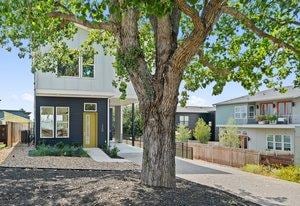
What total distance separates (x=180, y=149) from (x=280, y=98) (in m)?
16.7

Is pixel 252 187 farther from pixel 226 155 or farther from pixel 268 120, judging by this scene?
pixel 268 120

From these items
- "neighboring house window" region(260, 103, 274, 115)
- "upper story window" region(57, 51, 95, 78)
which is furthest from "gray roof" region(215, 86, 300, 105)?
"upper story window" region(57, 51, 95, 78)

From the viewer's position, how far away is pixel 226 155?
25500 millimetres

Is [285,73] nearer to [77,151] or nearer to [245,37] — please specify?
[245,37]

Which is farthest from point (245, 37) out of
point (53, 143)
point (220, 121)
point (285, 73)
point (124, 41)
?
point (220, 121)

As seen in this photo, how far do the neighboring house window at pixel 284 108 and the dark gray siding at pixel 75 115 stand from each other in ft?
69.5

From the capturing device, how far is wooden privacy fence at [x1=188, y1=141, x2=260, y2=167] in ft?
76.8

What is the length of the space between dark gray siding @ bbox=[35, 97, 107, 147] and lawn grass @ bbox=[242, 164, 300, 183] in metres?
9.67

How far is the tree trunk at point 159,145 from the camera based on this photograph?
9711 mm

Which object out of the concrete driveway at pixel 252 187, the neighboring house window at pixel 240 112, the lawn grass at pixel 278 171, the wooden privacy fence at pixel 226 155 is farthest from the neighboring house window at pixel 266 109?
the concrete driveway at pixel 252 187

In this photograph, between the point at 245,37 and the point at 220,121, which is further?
the point at 220,121

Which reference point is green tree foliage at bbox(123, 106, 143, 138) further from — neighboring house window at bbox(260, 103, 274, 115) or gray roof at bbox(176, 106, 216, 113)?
neighboring house window at bbox(260, 103, 274, 115)

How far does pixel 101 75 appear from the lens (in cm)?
2627

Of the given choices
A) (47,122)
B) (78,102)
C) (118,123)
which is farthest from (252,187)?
(118,123)
